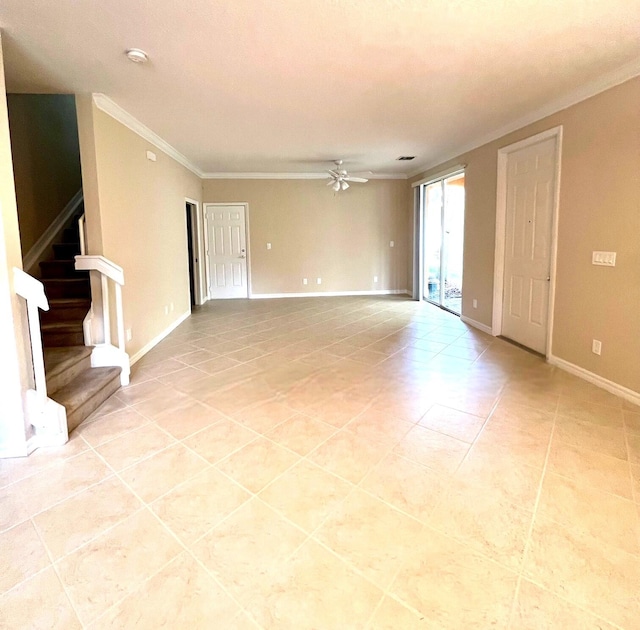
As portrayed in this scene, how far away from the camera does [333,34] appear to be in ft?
8.07

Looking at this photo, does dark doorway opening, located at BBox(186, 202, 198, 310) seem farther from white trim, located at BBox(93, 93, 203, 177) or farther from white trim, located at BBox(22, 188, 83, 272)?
white trim, located at BBox(22, 188, 83, 272)

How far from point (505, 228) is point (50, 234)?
17.8 feet

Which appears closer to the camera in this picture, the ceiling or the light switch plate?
the ceiling

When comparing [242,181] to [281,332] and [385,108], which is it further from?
[385,108]

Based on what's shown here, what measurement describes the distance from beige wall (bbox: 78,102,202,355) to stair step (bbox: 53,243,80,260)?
899mm

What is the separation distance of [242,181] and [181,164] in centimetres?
182

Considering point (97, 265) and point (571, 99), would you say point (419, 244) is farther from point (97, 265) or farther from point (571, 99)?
point (97, 265)

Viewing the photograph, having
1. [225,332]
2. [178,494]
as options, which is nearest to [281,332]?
[225,332]

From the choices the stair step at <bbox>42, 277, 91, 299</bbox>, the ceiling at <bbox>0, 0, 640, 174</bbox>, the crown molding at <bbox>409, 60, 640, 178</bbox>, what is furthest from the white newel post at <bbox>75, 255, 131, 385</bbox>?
the crown molding at <bbox>409, 60, 640, 178</bbox>

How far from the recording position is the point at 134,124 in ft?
13.6

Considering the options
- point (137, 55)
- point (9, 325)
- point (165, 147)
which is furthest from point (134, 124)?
point (9, 325)

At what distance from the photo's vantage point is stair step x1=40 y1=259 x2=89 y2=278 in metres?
4.40

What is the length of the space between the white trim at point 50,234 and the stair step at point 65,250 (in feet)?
0.36

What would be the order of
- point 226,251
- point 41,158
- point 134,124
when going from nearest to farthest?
1. point 134,124
2. point 41,158
3. point 226,251
